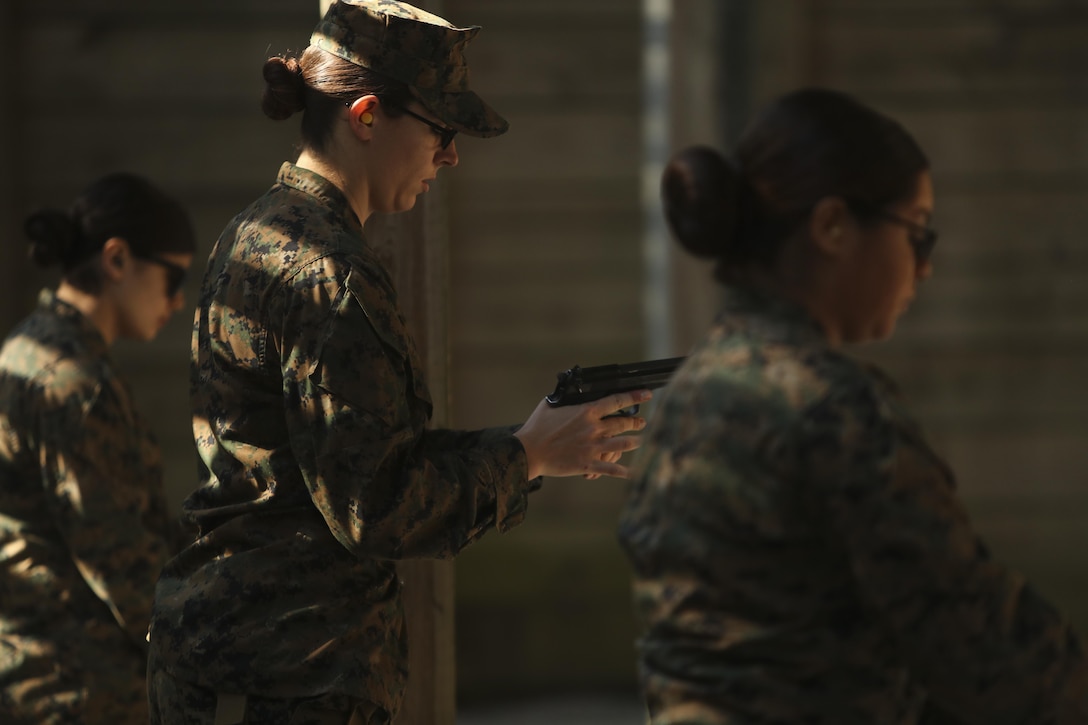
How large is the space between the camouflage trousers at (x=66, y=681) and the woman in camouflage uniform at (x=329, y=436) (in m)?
0.87

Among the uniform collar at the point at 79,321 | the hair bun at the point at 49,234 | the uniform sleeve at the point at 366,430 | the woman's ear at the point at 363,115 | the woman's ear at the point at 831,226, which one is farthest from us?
the hair bun at the point at 49,234

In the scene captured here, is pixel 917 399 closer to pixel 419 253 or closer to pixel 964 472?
pixel 964 472

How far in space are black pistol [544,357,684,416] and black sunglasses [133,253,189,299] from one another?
1.20 metres

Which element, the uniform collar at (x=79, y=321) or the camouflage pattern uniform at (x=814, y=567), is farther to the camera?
the uniform collar at (x=79, y=321)

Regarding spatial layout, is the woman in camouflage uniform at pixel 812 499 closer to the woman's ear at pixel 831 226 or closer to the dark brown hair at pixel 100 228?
the woman's ear at pixel 831 226

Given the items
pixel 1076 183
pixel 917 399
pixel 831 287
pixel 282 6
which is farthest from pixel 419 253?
pixel 1076 183

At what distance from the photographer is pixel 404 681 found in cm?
202

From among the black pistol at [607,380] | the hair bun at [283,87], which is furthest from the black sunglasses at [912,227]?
the hair bun at [283,87]

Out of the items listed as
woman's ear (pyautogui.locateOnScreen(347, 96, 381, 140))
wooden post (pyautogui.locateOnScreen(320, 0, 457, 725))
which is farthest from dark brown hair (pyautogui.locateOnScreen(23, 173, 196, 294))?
woman's ear (pyautogui.locateOnScreen(347, 96, 381, 140))

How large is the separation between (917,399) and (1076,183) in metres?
0.91

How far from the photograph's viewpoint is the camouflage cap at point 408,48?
6.49ft

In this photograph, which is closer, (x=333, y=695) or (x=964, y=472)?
(x=333, y=695)

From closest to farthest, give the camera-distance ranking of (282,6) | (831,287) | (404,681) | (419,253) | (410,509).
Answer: (831,287) → (410,509) → (404,681) → (419,253) → (282,6)

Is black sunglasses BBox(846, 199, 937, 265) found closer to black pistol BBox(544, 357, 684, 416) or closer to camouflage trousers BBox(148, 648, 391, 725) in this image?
black pistol BBox(544, 357, 684, 416)
